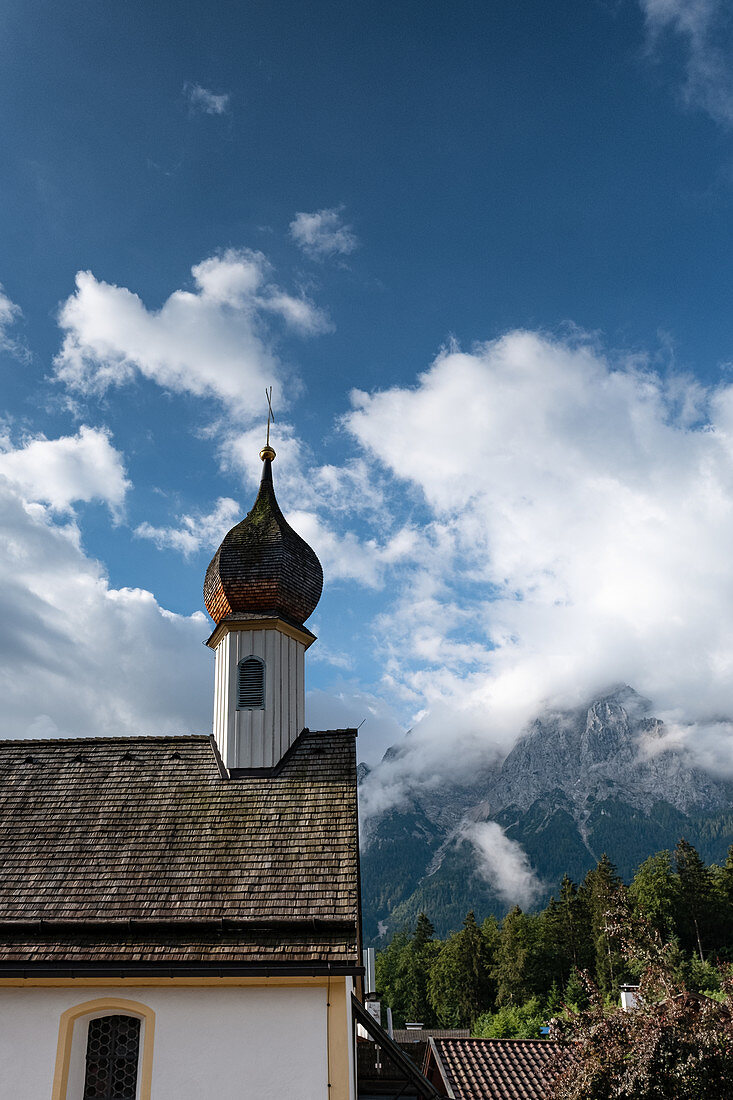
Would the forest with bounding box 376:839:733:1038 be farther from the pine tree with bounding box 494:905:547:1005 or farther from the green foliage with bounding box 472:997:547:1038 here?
the green foliage with bounding box 472:997:547:1038

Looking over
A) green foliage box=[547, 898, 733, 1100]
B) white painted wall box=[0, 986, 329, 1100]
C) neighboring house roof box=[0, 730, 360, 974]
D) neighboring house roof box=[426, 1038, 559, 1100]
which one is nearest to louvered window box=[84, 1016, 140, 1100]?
white painted wall box=[0, 986, 329, 1100]

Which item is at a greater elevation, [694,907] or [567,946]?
[694,907]

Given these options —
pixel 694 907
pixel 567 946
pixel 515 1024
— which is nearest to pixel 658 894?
pixel 694 907

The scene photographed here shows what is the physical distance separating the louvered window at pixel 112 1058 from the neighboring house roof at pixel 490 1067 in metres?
8.60

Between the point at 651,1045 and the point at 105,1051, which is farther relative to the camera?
the point at 105,1051

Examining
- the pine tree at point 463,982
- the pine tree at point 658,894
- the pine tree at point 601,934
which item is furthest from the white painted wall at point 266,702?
the pine tree at point 463,982

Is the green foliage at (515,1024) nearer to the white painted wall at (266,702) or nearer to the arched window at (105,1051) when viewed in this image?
the white painted wall at (266,702)

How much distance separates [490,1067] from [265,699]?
10663 millimetres

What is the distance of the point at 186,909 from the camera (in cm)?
1300

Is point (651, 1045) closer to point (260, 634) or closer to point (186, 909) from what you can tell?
→ point (186, 909)

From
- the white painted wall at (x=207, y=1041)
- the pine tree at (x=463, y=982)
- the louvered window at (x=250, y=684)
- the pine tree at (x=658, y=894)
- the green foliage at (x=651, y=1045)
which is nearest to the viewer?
the green foliage at (x=651, y=1045)

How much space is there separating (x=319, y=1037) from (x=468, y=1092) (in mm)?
8878

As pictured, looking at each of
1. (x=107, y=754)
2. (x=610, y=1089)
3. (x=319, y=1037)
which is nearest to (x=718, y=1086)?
(x=610, y=1089)

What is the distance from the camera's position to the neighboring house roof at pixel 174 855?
492 inches
